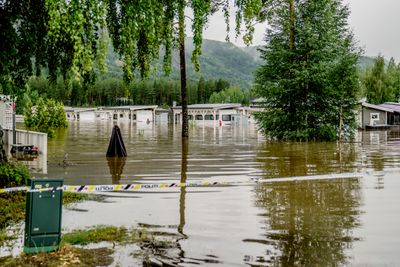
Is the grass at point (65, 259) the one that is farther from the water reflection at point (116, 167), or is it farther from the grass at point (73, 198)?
the water reflection at point (116, 167)

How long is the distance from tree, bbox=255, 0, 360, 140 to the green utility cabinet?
23.7 metres

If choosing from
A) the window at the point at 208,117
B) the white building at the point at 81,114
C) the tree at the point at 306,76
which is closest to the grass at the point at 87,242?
the tree at the point at 306,76

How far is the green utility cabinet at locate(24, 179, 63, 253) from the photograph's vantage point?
19.8 feet

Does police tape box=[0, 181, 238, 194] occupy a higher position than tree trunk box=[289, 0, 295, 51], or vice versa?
tree trunk box=[289, 0, 295, 51]

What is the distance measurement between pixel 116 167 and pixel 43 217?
A: 10.1m

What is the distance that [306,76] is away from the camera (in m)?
28.1

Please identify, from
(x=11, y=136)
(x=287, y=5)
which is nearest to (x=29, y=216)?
(x=11, y=136)

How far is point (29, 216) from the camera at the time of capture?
237 inches

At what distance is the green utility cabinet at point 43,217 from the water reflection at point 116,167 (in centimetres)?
671

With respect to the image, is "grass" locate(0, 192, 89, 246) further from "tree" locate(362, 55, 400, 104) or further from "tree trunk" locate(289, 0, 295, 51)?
"tree" locate(362, 55, 400, 104)

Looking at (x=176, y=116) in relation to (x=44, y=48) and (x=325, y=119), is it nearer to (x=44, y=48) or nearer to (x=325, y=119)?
(x=325, y=119)

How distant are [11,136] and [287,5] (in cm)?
1812

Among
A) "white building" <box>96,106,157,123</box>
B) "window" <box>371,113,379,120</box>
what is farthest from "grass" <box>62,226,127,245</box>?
"white building" <box>96,106,157,123</box>

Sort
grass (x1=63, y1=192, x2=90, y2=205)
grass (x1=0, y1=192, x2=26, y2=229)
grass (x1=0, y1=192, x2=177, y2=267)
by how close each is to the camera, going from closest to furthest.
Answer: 1. grass (x1=0, y1=192, x2=177, y2=267)
2. grass (x1=0, y1=192, x2=26, y2=229)
3. grass (x1=63, y1=192, x2=90, y2=205)
